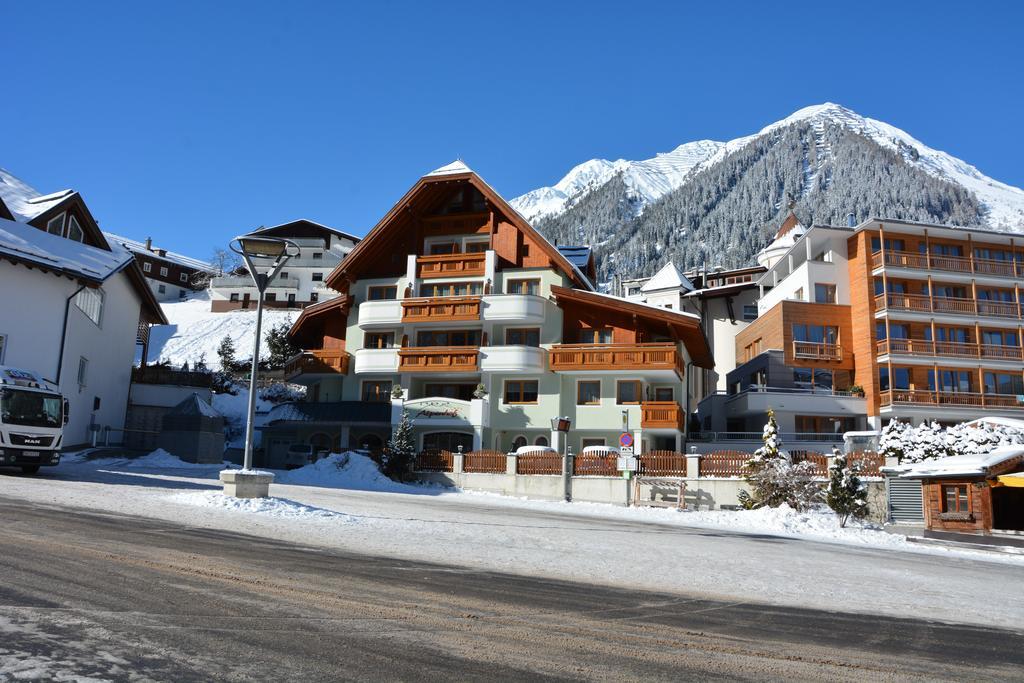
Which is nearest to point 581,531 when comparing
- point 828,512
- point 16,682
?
point 828,512

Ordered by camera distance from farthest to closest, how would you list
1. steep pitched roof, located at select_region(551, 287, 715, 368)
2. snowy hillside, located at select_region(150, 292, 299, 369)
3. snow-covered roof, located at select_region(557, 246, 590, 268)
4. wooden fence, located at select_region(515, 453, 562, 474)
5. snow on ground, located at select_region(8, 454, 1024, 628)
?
snowy hillside, located at select_region(150, 292, 299, 369)
snow-covered roof, located at select_region(557, 246, 590, 268)
steep pitched roof, located at select_region(551, 287, 715, 368)
wooden fence, located at select_region(515, 453, 562, 474)
snow on ground, located at select_region(8, 454, 1024, 628)

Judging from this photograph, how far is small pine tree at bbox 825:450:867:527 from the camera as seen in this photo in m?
26.5

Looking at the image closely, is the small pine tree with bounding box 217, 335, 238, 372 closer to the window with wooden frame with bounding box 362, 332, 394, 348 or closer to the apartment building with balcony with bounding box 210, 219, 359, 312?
the apartment building with balcony with bounding box 210, 219, 359, 312

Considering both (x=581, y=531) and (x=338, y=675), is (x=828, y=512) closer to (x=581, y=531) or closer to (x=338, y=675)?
(x=581, y=531)

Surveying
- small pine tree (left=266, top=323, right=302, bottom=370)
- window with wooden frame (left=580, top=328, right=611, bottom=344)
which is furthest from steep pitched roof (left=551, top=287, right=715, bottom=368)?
small pine tree (left=266, top=323, right=302, bottom=370)

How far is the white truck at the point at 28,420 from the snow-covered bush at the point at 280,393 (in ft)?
117

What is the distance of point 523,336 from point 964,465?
21.6 meters

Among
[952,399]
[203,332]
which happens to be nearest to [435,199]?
[952,399]

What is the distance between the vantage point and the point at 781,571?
14992mm

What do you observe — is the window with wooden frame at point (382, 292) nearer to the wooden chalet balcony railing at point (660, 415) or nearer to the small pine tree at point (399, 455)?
the small pine tree at point (399, 455)

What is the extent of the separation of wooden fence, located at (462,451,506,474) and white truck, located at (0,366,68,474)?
1648 centimetres

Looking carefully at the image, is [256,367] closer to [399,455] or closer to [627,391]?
[399,455]

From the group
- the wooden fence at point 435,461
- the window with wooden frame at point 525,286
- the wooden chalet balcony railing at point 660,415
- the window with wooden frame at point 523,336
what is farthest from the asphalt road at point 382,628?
the window with wooden frame at point 525,286

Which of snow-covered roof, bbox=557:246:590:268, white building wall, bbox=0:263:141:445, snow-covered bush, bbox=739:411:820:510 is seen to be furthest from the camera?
snow-covered roof, bbox=557:246:590:268
